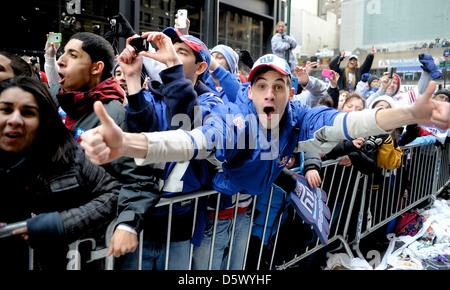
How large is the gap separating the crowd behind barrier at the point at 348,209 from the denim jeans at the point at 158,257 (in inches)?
1.9

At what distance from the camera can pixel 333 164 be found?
10.4ft

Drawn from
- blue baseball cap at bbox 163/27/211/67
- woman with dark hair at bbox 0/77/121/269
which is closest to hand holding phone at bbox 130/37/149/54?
blue baseball cap at bbox 163/27/211/67

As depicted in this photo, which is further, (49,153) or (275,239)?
(275,239)

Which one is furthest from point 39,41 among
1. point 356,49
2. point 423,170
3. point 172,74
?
point 423,170

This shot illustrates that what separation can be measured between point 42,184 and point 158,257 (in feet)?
2.90

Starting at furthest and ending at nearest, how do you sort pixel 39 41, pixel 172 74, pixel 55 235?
pixel 39 41
pixel 172 74
pixel 55 235

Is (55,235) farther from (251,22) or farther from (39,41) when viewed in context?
(251,22)

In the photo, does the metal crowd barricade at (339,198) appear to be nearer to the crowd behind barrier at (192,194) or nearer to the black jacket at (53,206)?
the crowd behind barrier at (192,194)

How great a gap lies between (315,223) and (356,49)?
18.6 feet

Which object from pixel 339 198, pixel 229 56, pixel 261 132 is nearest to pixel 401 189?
pixel 339 198

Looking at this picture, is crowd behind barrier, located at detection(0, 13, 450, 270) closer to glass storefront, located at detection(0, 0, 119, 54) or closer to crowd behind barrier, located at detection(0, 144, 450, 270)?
crowd behind barrier, located at detection(0, 144, 450, 270)

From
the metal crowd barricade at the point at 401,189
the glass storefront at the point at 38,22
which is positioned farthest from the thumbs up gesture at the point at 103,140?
the glass storefront at the point at 38,22

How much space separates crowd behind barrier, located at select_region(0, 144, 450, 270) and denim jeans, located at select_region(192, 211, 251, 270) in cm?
10

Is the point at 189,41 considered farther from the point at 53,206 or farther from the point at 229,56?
the point at 53,206
